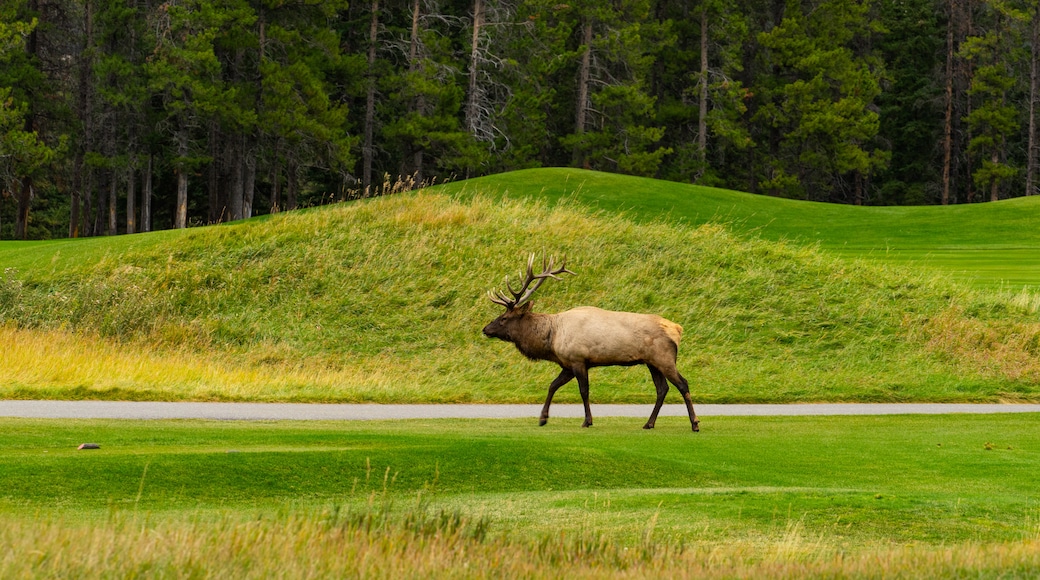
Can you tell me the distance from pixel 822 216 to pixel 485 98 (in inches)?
818

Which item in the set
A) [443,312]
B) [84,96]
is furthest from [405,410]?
[84,96]

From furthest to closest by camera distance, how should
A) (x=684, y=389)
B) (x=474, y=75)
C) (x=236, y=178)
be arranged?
(x=474, y=75) < (x=236, y=178) < (x=684, y=389)

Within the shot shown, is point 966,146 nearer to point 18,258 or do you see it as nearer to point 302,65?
point 302,65

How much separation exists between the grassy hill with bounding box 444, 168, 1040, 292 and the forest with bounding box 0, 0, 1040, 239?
916 centimetres

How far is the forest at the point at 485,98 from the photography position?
5284 cm

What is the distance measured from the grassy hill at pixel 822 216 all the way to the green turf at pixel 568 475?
24287 mm

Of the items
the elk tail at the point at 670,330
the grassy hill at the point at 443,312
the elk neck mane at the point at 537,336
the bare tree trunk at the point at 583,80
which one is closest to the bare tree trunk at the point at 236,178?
the grassy hill at the point at 443,312

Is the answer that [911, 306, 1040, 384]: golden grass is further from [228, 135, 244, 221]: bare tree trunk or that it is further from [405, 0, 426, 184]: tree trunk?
[405, 0, 426, 184]: tree trunk

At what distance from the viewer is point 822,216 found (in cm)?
4675

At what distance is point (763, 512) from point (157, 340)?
62.4 ft

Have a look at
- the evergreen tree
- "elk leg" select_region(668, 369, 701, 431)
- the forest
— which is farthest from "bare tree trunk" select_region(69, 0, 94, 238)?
"elk leg" select_region(668, 369, 701, 431)

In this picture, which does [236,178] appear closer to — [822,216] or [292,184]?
[292,184]

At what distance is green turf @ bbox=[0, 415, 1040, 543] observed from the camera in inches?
364

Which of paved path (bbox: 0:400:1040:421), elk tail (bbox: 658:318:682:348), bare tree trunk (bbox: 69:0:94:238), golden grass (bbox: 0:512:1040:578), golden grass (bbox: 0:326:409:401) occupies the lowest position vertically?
golden grass (bbox: 0:326:409:401)
